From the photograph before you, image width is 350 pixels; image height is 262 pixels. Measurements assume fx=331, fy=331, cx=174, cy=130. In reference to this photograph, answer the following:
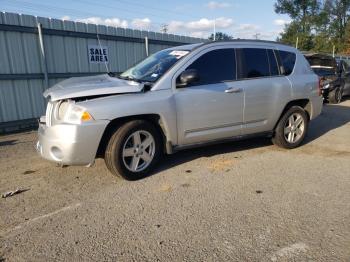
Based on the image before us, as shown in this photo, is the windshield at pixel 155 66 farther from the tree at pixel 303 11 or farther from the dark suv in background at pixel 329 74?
the tree at pixel 303 11

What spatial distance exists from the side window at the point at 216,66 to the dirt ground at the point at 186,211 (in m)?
1.28

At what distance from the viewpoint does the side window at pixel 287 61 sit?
5.79 m

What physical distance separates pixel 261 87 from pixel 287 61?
0.97 meters

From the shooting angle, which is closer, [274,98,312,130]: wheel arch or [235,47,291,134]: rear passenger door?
[235,47,291,134]: rear passenger door

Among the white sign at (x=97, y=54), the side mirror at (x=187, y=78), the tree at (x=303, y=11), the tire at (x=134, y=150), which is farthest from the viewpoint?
the tree at (x=303, y=11)

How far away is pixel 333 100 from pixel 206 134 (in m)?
9.80

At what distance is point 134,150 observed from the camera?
14.2 feet

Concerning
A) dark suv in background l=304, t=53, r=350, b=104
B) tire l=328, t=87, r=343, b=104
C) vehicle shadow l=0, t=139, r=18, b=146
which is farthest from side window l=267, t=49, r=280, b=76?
tire l=328, t=87, r=343, b=104

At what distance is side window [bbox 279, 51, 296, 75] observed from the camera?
5.79 m

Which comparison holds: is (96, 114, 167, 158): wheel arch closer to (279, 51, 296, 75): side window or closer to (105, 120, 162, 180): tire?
(105, 120, 162, 180): tire

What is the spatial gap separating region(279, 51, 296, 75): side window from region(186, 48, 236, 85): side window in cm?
117

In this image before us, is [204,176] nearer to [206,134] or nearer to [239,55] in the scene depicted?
[206,134]

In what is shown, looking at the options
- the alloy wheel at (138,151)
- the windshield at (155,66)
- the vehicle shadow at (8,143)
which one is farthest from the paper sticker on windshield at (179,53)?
the vehicle shadow at (8,143)

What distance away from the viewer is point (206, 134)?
488 cm
